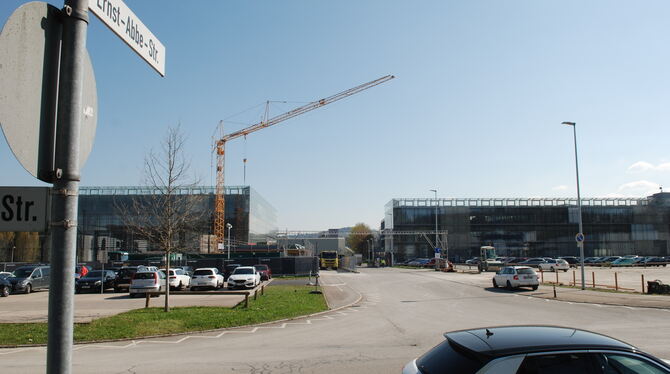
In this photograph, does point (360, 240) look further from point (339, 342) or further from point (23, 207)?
point (23, 207)

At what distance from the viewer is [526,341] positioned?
4.44 meters

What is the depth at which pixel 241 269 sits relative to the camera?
3375 cm

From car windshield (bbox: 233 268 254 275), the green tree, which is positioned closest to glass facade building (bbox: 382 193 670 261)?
the green tree

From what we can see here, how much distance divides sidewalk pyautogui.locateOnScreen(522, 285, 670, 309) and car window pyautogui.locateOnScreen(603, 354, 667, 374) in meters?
18.2

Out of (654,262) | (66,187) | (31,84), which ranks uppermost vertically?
(31,84)

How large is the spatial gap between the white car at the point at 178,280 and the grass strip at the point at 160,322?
12.7 m

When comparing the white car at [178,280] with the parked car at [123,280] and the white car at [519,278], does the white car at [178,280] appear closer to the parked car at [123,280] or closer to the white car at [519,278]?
the parked car at [123,280]

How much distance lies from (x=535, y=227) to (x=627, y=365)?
106 metres

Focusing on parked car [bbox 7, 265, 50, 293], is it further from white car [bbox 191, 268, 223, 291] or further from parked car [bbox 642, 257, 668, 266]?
parked car [bbox 642, 257, 668, 266]

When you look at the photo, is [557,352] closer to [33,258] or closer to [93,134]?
[93,134]

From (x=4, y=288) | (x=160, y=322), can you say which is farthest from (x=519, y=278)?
(x=4, y=288)

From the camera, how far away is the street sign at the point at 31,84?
2328mm

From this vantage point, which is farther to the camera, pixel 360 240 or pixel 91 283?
pixel 360 240

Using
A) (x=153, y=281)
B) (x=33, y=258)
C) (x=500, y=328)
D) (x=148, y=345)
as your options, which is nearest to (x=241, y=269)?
(x=153, y=281)
